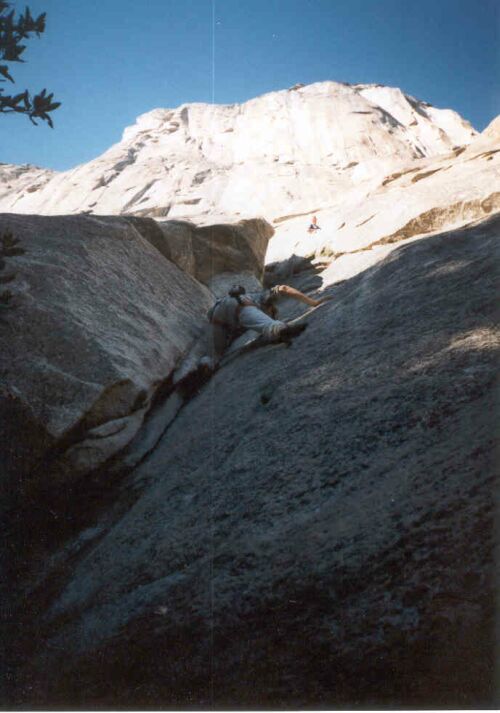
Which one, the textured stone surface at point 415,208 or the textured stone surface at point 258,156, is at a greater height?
the textured stone surface at point 258,156

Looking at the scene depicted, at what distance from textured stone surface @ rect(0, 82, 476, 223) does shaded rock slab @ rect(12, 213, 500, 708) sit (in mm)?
17253

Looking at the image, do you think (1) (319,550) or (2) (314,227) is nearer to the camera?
(1) (319,550)

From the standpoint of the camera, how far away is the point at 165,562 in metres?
2.48

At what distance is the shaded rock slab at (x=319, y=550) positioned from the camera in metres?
1.53

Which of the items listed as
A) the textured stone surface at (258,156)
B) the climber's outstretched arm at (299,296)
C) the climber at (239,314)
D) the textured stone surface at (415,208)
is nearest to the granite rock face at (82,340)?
the climber at (239,314)

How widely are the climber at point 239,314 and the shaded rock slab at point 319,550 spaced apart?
1613 mm

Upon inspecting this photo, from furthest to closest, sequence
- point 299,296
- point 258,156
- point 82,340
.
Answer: point 258,156 < point 299,296 < point 82,340

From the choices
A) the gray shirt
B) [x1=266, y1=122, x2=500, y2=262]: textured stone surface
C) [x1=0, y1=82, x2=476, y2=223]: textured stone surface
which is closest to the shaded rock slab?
the gray shirt

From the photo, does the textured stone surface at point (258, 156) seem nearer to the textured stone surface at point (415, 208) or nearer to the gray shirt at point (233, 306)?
the textured stone surface at point (415, 208)

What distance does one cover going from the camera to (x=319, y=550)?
6.39 ft

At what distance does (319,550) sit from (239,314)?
12.6 feet

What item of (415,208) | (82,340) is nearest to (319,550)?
(82,340)

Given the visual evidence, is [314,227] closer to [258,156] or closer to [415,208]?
[415,208]

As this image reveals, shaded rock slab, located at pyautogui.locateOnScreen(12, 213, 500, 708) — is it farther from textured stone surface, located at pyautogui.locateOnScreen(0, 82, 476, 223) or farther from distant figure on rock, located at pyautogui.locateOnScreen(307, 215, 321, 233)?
textured stone surface, located at pyautogui.locateOnScreen(0, 82, 476, 223)
